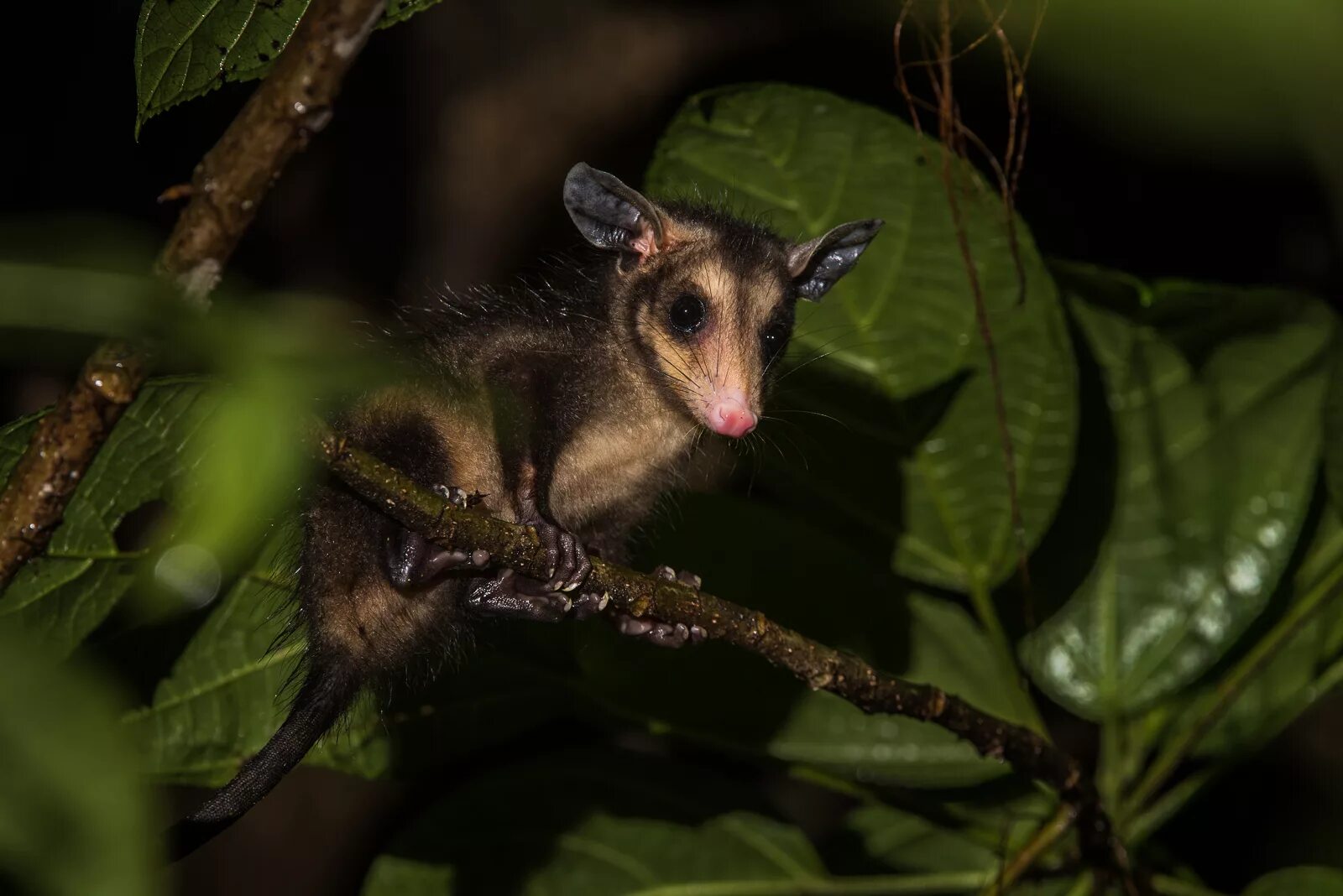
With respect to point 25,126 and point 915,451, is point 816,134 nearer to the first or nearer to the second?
point 915,451

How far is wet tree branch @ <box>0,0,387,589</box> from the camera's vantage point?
33.3 inches

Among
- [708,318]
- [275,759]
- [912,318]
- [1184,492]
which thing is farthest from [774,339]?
[275,759]

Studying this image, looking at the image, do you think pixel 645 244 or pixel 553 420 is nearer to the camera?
pixel 553 420

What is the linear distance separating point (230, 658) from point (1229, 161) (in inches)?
74.1

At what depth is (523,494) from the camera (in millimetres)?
2000

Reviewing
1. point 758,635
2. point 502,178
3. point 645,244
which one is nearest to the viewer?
point 758,635

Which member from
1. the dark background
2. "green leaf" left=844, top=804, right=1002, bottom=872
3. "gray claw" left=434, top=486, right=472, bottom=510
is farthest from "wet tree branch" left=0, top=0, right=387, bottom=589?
the dark background

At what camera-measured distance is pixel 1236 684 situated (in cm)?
242

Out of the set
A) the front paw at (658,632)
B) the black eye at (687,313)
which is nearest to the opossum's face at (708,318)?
the black eye at (687,313)

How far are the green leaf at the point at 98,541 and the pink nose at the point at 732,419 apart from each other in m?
0.84

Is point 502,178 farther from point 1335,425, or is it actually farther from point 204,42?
point 204,42

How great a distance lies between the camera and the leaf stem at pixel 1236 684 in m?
2.40

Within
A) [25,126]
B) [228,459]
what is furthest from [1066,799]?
[25,126]

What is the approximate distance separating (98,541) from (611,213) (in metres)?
1.06
